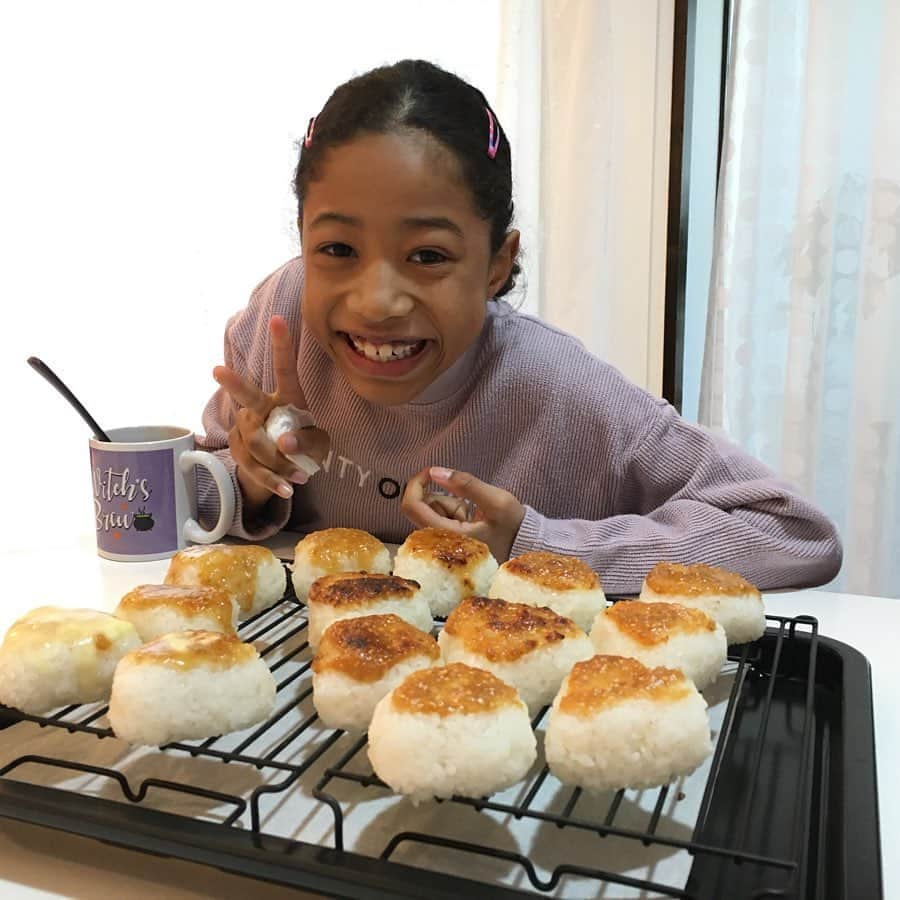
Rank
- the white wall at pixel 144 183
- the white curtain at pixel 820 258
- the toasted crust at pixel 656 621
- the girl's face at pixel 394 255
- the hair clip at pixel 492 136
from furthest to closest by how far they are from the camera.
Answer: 1. the white wall at pixel 144 183
2. the white curtain at pixel 820 258
3. the hair clip at pixel 492 136
4. the girl's face at pixel 394 255
5. the toasted crust at pixel 656 621

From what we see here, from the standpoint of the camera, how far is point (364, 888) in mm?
472

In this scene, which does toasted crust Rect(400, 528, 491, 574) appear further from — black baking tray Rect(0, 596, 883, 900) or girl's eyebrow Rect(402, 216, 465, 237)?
girl's eyebrow Rect(402, 216, 465, 237)

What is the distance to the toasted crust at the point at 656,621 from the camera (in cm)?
69

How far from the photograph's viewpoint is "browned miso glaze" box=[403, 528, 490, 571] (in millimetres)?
874

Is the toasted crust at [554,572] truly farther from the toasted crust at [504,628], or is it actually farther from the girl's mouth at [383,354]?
the girl's mouth at [383,354]

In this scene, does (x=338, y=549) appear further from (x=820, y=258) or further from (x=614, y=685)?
(x=820, y=258)

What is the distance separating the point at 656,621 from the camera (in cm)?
71

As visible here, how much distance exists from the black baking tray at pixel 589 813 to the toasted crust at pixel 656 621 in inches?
1.9

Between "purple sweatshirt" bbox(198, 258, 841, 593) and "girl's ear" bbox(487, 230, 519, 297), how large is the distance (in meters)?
0.10

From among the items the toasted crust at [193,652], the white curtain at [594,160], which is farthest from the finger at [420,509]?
the white curtain at [594,160]

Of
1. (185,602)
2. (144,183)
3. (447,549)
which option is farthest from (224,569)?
(144,183)

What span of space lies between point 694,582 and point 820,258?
1332mm

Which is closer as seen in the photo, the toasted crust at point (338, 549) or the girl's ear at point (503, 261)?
the toasted crust at point (338, 549)

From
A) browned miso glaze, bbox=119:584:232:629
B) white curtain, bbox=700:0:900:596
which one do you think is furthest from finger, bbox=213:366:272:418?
white curtain, bbox=700:0:900:596
